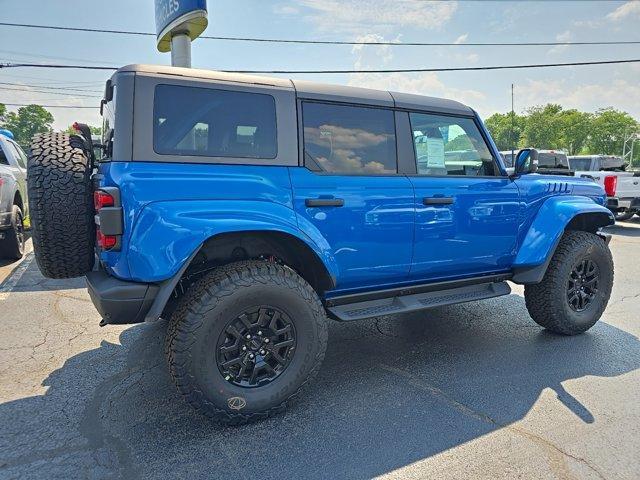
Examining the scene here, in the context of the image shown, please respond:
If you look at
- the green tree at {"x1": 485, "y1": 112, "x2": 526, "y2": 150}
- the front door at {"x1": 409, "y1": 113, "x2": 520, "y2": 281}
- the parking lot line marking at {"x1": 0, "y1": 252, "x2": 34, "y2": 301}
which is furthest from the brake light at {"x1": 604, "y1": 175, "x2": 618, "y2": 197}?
the green tree at {"x1": 485, "y1": 112, "x2": 526, "y2": 150}

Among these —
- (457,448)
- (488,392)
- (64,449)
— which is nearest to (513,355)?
(488,392)

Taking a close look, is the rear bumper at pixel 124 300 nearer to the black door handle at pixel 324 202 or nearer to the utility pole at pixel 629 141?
the black door handle at pixel 324 202

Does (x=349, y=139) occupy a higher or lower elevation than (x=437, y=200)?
higher

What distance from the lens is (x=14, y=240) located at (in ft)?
21.5

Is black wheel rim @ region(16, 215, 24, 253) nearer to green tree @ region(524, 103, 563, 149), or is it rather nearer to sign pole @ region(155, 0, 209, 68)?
sign pole @ region(155, 0, 209, 68)

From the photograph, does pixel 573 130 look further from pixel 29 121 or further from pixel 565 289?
pixel 29 121

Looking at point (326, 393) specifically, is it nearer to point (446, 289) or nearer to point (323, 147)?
point (446, 289)

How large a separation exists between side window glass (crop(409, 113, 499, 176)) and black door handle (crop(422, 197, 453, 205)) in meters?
0.23

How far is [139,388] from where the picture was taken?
2969 mm

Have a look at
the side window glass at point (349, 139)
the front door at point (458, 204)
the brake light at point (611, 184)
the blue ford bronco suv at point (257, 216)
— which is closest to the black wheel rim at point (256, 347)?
the blue ford bronco suv at point (257, 216)

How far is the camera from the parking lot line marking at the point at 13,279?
5102mm

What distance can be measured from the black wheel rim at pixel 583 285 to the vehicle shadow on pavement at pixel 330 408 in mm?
314

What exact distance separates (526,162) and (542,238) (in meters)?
0.66

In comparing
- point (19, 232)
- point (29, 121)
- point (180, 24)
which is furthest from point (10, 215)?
point (29, 121)
